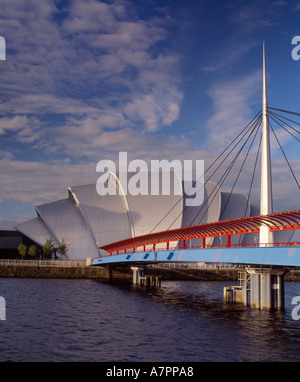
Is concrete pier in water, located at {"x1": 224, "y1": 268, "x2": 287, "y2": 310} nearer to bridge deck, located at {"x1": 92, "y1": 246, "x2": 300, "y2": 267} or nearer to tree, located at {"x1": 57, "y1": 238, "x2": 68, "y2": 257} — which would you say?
bridge deck, located at {"x1": 92, "y1": 246, "x2": 300, "y2": 267}

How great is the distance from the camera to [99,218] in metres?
114

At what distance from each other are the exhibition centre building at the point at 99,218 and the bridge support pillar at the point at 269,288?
6458 cm

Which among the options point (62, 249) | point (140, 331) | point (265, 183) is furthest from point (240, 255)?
point (62, 249)

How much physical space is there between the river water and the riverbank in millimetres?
31565

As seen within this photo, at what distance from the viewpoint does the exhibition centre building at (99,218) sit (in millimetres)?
111125

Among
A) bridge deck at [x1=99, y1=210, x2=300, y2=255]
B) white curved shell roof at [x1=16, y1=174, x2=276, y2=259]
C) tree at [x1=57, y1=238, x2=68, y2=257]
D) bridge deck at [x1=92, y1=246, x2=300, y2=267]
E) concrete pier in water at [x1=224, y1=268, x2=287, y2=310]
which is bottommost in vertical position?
concrete pier in water at [x1=224, y1=268, x2=287, y2=310]

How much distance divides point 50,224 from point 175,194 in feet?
111

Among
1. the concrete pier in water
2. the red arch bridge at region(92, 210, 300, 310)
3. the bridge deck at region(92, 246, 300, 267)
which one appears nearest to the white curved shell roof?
the red arch bridge at region(92, 210, 300, 310)

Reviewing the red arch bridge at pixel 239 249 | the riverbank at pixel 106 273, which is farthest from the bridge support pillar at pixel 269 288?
the riverbank at pixel 106 273

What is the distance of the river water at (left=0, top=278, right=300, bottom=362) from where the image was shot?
25859 millimetres

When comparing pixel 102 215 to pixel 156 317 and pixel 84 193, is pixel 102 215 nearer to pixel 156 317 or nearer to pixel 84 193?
pixel 84 193

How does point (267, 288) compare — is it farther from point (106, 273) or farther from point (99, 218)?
point (99, 218)

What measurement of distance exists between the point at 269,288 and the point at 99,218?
73.6m
